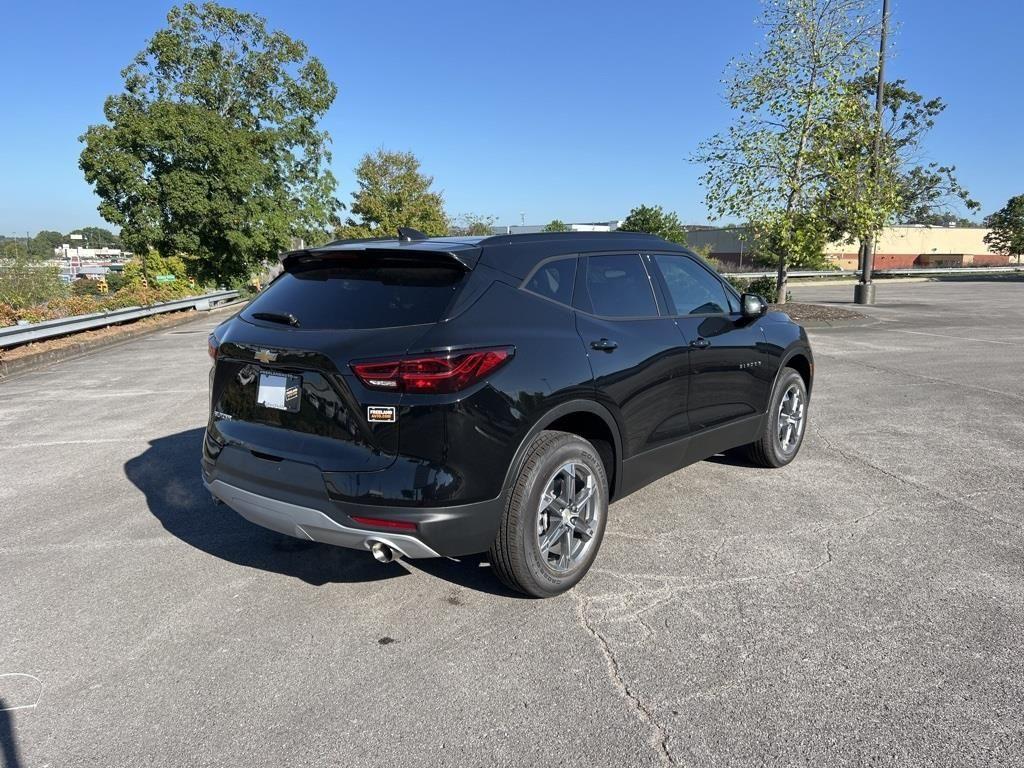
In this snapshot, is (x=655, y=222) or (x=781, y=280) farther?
(x=655, y=222)

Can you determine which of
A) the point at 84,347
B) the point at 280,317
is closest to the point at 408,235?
the point at 280,317

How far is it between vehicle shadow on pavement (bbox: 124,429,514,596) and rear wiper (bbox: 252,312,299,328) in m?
1.38

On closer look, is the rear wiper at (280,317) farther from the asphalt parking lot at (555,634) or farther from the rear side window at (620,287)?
the rear side window at (620,287)

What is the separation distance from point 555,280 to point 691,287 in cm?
139

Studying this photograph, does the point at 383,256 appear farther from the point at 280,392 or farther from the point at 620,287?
the point at 620,287

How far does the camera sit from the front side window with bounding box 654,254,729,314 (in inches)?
176

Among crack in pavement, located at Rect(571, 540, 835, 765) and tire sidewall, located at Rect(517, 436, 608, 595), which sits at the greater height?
tire sidewall, located at Rect(517, 436, 608, 595)

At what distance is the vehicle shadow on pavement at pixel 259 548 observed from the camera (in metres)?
3.80

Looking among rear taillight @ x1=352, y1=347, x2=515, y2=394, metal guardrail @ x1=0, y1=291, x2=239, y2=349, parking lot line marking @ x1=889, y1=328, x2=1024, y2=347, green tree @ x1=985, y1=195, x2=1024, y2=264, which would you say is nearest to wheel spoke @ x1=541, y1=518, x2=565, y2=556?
rear taillight @ x1=352, y1=347, x2=515, y2=394

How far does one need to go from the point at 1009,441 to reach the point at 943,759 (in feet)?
16.1

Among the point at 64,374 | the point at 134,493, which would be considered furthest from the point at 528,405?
the point at 64,374

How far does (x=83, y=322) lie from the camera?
14594 mm

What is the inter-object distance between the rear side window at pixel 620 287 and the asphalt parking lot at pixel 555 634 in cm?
137

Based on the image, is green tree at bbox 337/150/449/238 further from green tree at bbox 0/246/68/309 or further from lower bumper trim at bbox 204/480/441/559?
lower bumper trim at bbox 204/480/441/559
